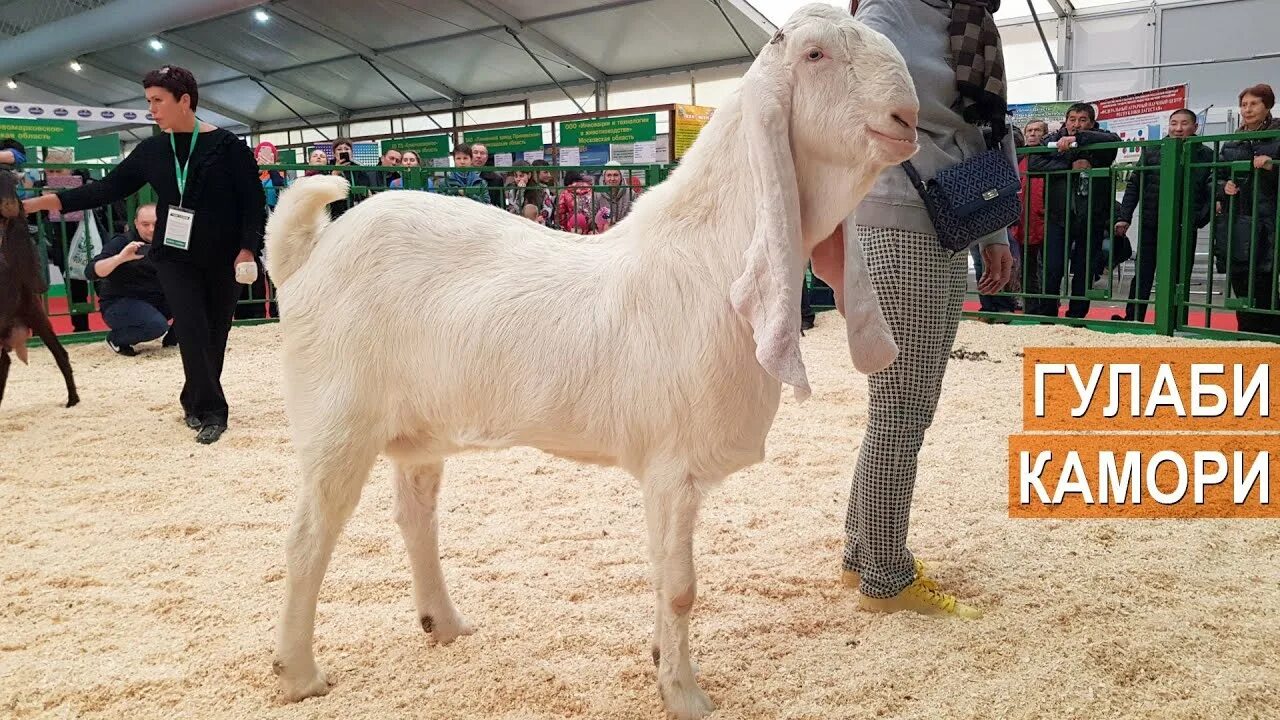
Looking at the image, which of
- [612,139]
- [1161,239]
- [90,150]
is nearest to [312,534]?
[1161,239]

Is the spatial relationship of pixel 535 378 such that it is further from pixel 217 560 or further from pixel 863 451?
pixel 217 560

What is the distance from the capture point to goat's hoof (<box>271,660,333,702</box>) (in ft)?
7.64

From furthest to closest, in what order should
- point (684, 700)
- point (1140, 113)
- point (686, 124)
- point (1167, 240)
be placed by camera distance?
1. point (686, 124)
2. point (1140, 113)
3. point (1167, 240)
4. point (684, 700)

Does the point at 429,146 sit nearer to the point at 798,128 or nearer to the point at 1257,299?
the point at 1257,299

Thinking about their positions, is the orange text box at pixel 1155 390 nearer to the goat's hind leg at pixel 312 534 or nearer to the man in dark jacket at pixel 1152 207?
the man in dark jacket at pixel 1152 207

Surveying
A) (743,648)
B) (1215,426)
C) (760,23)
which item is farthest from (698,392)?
(760,23)

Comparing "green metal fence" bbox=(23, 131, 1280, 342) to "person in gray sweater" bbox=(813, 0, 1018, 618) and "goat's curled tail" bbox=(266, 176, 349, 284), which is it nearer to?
"person in gray sweater" bbox=(813, 0, 1018, 618)

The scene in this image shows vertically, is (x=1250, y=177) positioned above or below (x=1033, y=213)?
above

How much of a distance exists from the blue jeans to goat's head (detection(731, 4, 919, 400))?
24.7 feet

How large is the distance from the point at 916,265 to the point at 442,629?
5.92ft

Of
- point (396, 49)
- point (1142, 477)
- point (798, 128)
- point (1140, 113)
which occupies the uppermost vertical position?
Answer: point (396, 49)

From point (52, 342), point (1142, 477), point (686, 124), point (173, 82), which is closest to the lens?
point (1142, 477)

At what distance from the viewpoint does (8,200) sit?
556 cm

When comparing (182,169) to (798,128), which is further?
(182,169)
